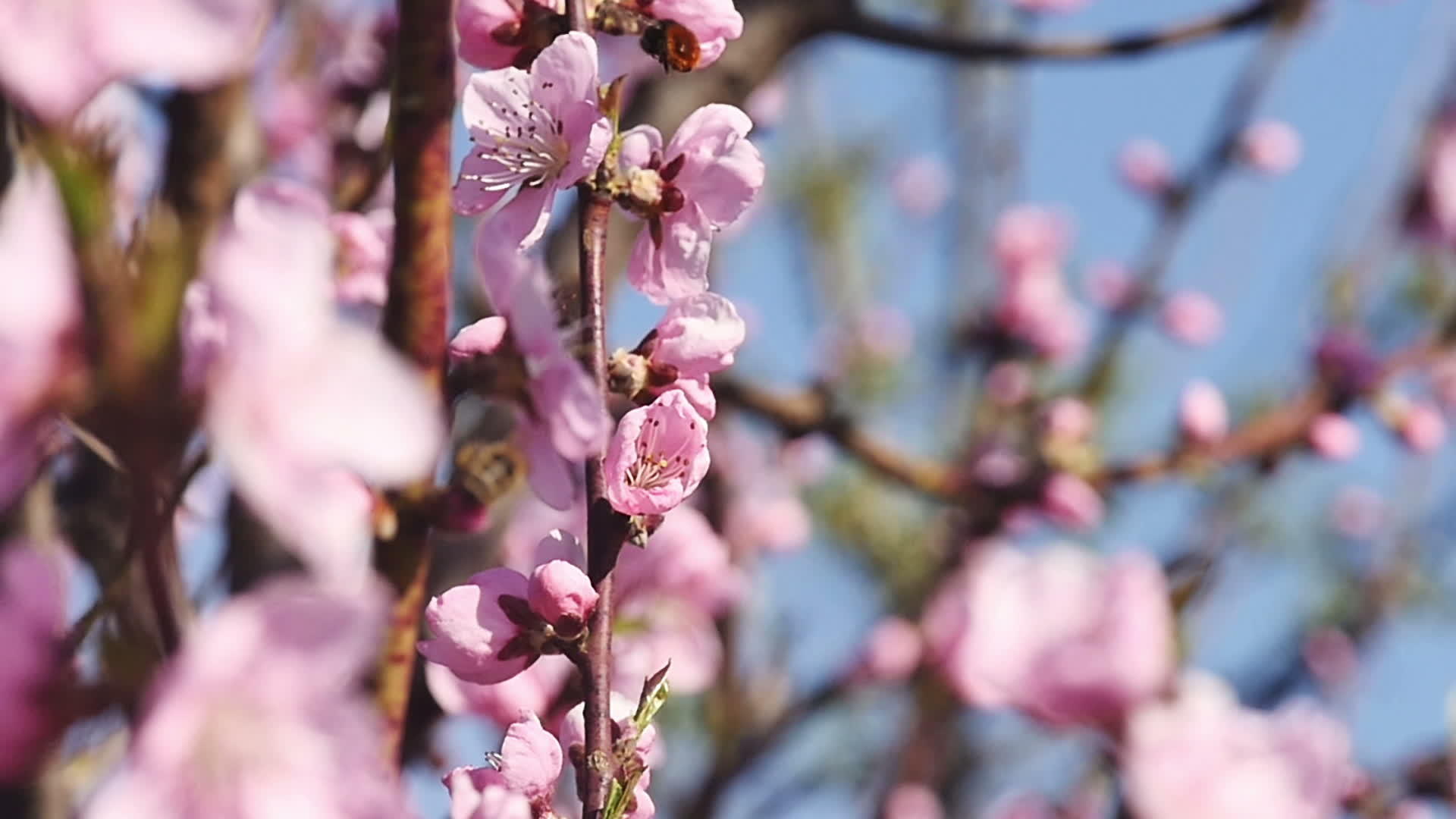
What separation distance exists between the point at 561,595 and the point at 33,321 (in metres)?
0.27

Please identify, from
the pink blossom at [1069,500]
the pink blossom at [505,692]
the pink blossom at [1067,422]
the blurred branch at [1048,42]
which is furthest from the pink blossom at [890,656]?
the pink blossom at [505,692]

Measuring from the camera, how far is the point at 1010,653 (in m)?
0.57

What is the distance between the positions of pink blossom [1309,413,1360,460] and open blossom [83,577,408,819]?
5.47 feet

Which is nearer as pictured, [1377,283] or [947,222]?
[1377,283]

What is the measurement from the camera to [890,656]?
233cm

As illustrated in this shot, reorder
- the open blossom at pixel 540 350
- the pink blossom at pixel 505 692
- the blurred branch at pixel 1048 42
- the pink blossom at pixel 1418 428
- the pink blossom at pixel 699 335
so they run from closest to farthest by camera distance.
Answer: the open blossom at pixel 540 350 → the pink blossom at pixel 699 335 → the pink blossom at pixel 505 692 → the blurred branch at pixel 1048 42 → the pink blossom at pixel 1418 428

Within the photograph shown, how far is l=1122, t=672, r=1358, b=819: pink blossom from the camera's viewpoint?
0.51 m

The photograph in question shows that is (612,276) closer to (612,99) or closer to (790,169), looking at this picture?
(612,99)

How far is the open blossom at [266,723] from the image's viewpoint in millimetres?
306

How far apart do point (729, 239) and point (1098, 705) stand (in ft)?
9.47

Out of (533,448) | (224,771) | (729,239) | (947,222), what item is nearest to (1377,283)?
(947,222)

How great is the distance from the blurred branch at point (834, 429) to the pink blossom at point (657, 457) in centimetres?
100

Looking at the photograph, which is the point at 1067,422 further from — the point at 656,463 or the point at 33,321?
the point at 33,321

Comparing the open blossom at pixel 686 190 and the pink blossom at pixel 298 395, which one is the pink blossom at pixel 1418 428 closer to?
the open blossom at pixel 686 190
